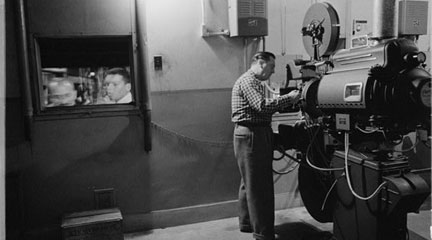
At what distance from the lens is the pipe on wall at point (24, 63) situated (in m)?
3.04

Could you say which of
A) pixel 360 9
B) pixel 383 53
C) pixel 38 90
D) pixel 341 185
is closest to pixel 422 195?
pixel 341 185

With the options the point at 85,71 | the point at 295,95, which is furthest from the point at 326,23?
the point at 85,71

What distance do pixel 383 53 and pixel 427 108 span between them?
1.27 feet

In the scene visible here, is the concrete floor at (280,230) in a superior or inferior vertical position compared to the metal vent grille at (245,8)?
inferior

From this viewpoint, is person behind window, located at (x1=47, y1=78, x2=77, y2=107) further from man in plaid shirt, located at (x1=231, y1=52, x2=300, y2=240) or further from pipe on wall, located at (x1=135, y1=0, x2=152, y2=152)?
man in plaid shirt, located at (x1=231, y1=52, x2=300, y2=240)

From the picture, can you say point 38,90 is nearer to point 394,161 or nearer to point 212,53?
point 212,53

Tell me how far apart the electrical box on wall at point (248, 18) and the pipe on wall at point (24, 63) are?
183 centimetres

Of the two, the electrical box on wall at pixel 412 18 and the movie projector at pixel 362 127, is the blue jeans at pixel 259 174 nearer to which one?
the movie projector at pixel 362 127

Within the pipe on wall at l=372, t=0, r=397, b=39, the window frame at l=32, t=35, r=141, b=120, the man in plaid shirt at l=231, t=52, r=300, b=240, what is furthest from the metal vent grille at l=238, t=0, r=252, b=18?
the pipe on wall at l=372, t=0, r=397, b=39

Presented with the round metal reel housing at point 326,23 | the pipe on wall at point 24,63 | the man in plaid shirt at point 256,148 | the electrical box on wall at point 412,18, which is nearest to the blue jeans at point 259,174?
the man in plaid shirt at point 256,148

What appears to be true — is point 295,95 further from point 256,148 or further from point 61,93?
point 61,93

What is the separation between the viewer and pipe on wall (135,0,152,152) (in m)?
3.33

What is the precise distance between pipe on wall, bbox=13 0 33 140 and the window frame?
0.06 m

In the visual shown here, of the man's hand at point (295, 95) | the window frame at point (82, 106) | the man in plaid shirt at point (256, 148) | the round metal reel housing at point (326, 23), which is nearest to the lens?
the round metal reel housing at point (326, 23)
